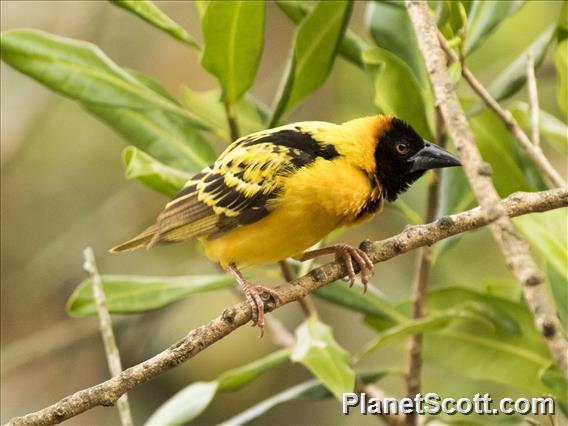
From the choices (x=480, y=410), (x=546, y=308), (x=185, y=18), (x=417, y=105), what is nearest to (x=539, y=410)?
(x=480, y=410)

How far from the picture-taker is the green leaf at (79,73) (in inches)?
114

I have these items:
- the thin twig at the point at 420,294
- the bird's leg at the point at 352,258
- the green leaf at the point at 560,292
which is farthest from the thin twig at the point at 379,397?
the green leaf at the point at 560,292

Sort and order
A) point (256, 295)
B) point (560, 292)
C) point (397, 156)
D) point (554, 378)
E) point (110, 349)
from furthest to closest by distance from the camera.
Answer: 1. point (397, 156)
2. point (560, 292)
3. point (256, 295)
4. point (554, 378)
5. point (110, 349)

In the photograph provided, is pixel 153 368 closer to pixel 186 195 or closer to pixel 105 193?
pixel 186 195

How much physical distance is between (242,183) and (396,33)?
0.75 metres

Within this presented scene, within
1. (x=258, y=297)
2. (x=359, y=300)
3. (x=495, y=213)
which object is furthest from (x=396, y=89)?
(x=495, y=213)

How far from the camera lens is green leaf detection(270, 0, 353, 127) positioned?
→ 110 inches

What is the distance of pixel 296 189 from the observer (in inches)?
108

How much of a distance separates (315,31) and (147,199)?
2761mm

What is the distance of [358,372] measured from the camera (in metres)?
3.14

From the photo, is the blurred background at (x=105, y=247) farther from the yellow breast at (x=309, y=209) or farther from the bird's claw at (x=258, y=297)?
the bird's claw at (x=258, y=297)

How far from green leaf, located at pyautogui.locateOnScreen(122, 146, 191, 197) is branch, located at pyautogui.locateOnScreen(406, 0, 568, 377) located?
1.02m

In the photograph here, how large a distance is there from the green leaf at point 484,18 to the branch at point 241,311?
30.4 inches

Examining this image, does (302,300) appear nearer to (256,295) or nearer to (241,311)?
(256,295)
